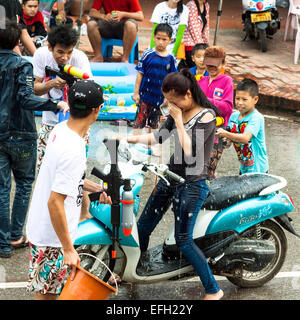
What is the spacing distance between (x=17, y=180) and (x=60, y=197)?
1771mm

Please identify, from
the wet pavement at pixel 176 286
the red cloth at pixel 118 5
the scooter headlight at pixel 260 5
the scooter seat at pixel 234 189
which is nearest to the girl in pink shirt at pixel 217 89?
the wet pavement at pixel 176 286

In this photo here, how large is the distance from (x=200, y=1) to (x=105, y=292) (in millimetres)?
6588

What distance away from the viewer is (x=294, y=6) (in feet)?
39.7

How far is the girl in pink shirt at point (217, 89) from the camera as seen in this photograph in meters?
5.69

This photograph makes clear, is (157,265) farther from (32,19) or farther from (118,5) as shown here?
(118,5)

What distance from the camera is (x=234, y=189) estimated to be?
175 inches

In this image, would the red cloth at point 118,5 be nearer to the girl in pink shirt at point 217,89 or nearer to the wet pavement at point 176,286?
the girl in pink shirt at point 217,89

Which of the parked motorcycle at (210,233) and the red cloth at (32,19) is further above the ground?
the red cloth at (32,19)

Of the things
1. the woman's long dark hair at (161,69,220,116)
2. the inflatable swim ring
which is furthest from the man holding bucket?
the inflatable swim ring

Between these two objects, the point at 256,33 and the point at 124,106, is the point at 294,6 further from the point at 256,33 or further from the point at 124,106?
the point at 124,106

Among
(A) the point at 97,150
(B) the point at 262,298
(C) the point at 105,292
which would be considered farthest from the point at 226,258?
(A) the point at 97,150

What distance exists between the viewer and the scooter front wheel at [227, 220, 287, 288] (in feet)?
14.9

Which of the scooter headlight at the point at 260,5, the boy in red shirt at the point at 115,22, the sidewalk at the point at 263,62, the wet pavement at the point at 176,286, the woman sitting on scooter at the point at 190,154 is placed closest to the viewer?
the woman sitting on scooter at the point at 190,154

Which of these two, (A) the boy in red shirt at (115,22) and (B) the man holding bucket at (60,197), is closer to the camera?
(B) the man holding bucket at (60,197)
